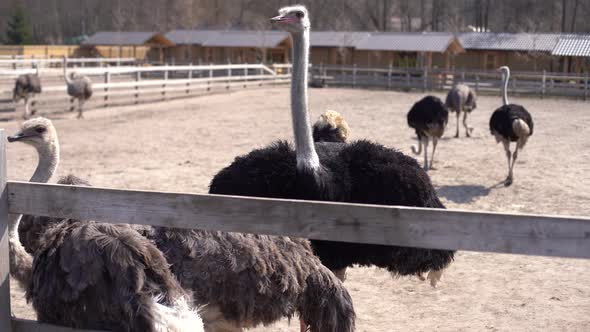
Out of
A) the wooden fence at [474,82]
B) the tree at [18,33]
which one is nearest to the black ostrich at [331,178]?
the wooden fence at [474,82]

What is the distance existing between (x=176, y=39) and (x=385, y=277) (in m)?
41.0

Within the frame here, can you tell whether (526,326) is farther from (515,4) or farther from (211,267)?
(515,4)

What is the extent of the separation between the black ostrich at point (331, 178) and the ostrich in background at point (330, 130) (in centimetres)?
83

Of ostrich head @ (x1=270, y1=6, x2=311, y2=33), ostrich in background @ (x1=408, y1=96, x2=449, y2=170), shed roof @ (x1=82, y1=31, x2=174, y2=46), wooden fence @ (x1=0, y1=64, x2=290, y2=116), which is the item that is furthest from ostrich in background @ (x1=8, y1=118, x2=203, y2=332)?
shed roof @ (x1=82, y1=31, x2=174, y2=46)

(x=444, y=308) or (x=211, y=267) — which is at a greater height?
(x=211, y=267)

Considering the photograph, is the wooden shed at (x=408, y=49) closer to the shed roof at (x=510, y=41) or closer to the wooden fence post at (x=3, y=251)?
the shed roof at (x=510, y=41)

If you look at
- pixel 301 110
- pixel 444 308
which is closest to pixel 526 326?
pixel 444 308

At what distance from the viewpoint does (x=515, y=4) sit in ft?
187

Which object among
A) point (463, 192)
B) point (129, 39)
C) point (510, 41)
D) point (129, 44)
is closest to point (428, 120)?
point (463, 192)

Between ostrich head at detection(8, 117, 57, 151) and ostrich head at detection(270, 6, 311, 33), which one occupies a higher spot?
ostrich head at detection(270, 6, 311, 33)

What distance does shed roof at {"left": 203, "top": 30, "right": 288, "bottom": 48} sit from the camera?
3928cm

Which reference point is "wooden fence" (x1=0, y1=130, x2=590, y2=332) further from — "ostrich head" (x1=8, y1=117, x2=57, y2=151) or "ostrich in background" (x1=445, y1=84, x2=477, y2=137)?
"ostrich in background" (x1=445, y1=84, x2=477, y2=137)

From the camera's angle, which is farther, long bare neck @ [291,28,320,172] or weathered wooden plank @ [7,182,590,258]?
long bare neck @ [291,28,320,172]

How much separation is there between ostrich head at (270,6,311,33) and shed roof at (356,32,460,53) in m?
30.9
